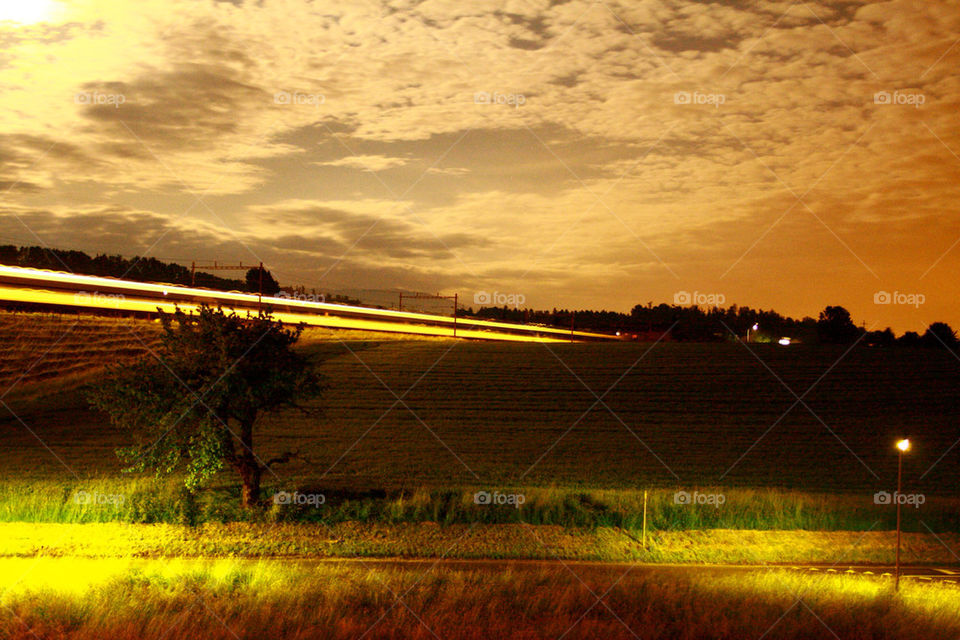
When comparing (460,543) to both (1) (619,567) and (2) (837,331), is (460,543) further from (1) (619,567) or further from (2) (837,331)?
(2) (837,331)

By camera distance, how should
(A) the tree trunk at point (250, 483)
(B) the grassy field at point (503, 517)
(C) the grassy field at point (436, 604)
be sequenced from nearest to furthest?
(C) the grassy field at point (436, 604) < (B) the grassy field at point (503, 517) < (A) the tree trunk at point (250, 483)

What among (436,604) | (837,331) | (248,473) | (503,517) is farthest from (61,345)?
(837,331)

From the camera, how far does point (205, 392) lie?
15016 millimetres

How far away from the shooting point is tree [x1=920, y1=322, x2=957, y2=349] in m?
56.8

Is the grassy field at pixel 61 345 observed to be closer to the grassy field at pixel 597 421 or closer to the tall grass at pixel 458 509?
the grassy field at pixel 597 421

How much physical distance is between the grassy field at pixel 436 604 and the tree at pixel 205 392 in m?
4.12

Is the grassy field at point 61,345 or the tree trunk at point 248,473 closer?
the tree trunk at point 248,473

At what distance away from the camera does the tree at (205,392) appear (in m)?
14.9

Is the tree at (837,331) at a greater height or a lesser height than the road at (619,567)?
greater

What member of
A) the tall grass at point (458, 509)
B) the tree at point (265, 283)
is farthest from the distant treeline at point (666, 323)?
the tall grass at point (458, 509)

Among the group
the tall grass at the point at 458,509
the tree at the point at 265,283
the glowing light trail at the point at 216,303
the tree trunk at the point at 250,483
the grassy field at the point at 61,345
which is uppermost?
the tree at the point at 265,283

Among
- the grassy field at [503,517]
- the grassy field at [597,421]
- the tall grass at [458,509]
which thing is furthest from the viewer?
the grassy field at [597,421]

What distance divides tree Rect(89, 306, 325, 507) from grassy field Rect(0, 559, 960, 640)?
4.12 m

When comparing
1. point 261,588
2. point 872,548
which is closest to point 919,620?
point 872,548
